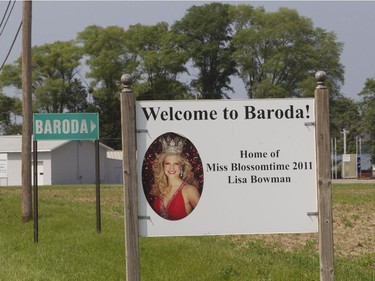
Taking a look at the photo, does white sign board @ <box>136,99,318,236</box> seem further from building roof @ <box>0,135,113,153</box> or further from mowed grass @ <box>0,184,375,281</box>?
building roof @ <box>0,135,113,153</box>

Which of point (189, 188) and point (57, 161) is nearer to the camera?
point (189, 188)

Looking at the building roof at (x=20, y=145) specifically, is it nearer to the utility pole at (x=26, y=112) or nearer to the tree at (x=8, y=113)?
the tree at (x=8, y=113)

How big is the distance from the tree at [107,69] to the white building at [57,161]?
1900cm

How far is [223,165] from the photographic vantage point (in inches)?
299

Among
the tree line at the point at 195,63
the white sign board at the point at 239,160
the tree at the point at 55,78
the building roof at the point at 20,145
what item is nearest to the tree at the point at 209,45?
the tree line at the point at 195,63

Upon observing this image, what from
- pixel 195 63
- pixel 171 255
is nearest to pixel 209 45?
pixel 195 63

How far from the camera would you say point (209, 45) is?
97.3 meters

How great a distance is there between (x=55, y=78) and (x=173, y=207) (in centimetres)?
9627

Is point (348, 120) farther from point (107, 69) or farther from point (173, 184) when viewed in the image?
point (173, 184)

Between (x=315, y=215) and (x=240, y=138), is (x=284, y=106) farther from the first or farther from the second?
(x=315, y=215)

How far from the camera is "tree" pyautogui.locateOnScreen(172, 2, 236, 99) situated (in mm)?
96500

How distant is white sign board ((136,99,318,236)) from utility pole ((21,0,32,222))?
587 inches

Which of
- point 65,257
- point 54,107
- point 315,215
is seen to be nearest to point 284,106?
point 315,215

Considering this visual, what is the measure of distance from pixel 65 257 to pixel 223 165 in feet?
20.0
